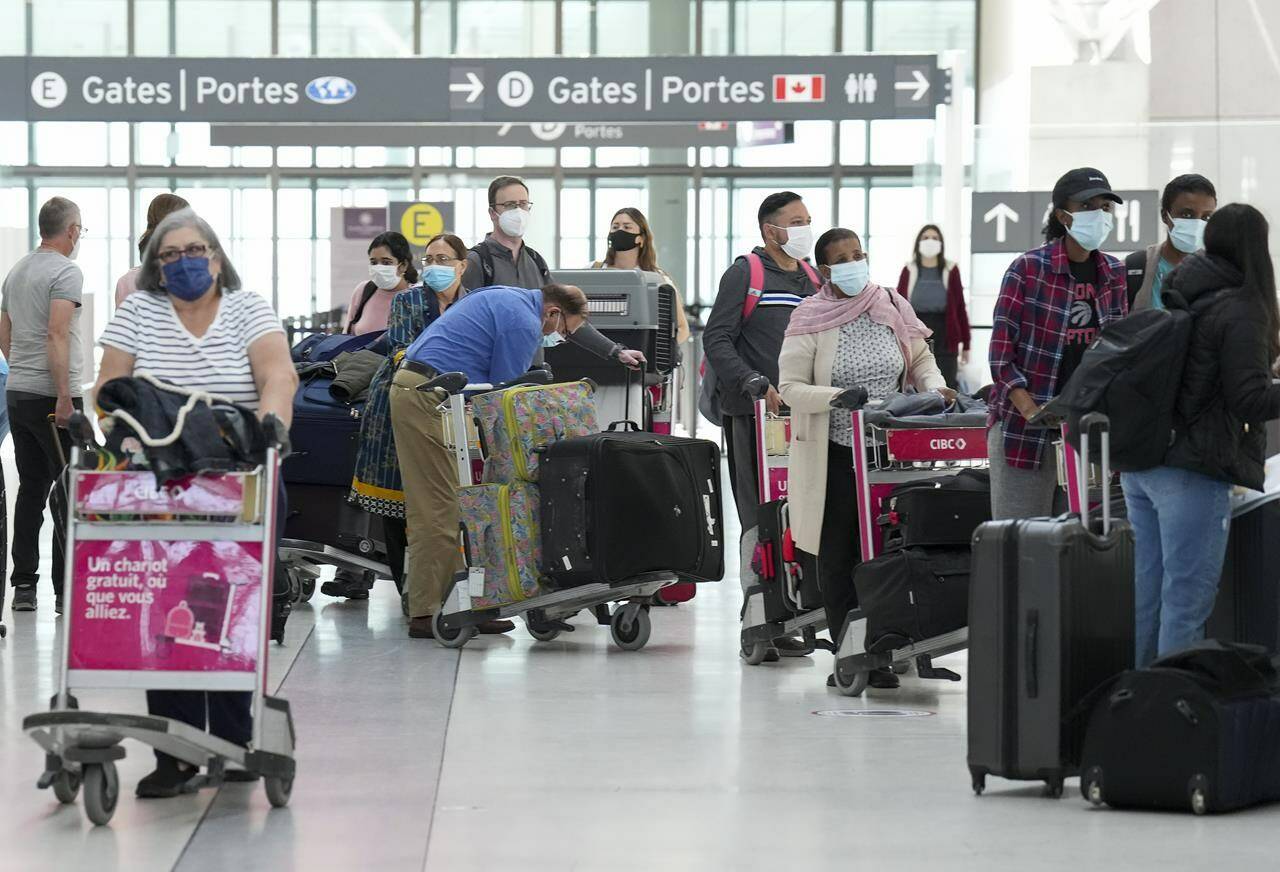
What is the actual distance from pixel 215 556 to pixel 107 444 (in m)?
0.42

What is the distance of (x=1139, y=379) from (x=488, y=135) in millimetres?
14977

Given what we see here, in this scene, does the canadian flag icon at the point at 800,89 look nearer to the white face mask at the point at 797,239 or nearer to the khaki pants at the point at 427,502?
the white face mask at the point at 797,239

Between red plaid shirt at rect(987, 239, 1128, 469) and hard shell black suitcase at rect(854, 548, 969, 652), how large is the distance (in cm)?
49

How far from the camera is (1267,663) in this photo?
491 cm

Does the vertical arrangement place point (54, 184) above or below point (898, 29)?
below

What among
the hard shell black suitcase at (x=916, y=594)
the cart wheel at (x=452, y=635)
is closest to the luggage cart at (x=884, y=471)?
the hard shell black suitcase at (x=916, y=594)

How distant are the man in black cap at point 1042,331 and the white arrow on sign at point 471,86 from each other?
30.9 feet

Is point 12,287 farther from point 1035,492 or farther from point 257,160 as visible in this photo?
Result: point 257,160

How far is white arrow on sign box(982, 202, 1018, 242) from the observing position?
634 inches

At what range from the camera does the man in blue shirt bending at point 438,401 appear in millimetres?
7703

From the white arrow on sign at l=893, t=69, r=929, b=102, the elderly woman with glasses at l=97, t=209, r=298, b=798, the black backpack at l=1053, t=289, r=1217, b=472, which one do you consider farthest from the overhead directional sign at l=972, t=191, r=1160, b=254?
the elderly woman with glasses at l=97, t=209, r=298, b=798

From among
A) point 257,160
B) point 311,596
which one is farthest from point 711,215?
point 311,596

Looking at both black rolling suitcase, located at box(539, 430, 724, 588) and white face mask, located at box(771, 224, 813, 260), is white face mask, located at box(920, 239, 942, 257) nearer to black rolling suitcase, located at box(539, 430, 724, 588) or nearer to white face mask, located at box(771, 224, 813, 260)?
white face mask, located at box(771, 224, 813, 260)

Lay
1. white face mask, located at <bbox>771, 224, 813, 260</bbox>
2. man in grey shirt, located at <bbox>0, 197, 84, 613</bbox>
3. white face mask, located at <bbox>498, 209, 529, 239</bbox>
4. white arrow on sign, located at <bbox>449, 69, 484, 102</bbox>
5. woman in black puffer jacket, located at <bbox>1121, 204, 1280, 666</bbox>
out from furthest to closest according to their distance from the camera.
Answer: white arrow on sign, located at <bbox>449, 69, 484, 102</bbox>, white face mask, located at <bbox>498, 209, 529, 239</bbox>, man in grey shirt, located at <bbox>0, 197, 84, 613</bbox>, white face mask, located at <bbox>771, 224, 813, 260</bbox>, woman in black puffer jacket, located at <bbox>1121, 204, 1280, 666</bbox>
